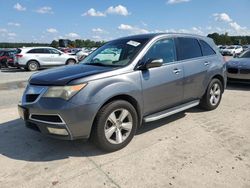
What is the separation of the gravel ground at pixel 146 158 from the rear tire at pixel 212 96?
613mm

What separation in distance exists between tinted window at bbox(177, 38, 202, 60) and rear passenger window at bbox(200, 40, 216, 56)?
163mm

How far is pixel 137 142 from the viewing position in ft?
13.6

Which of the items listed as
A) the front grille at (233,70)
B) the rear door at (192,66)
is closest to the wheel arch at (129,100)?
the rear door at (192,66)

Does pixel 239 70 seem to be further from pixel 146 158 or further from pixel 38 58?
pixel 38 58

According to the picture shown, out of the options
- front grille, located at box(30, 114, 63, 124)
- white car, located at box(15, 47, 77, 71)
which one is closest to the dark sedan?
front grille, located at box(30, 114, 63, 124)

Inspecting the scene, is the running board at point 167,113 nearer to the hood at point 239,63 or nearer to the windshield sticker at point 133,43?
the windshield sticker at point 133,43

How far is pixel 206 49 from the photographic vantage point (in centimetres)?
567

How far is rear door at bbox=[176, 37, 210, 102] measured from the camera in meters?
4.88

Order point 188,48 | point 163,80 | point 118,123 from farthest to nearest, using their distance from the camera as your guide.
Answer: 1. point 188,48
2. point 163,80
3. point 118,123

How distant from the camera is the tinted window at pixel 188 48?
194 inches

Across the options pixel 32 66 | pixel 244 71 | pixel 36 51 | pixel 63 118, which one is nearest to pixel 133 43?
pixel 63 118

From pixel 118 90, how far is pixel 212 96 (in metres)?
2.98

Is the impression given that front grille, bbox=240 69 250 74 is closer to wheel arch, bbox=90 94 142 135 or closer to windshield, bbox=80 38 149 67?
windshield, bbox=80 38 149 67

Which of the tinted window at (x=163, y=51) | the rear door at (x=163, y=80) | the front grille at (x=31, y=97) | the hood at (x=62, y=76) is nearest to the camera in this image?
the hood at (x=62, y=76)
